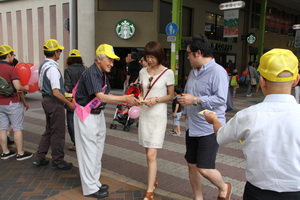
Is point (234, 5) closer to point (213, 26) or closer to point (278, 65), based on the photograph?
point (213, 26)

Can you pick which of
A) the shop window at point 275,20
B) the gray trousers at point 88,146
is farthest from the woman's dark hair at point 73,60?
the shop window at point 275,20

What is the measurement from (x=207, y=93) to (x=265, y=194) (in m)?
1.36

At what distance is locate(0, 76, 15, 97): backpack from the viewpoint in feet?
14.7

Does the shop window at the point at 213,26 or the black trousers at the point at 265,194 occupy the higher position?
the shop window at the point at 213,26

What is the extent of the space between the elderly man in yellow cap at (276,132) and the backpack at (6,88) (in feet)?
13.5

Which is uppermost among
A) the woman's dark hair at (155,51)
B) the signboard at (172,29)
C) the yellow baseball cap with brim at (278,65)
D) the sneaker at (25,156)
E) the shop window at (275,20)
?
the shop window at (275,20)

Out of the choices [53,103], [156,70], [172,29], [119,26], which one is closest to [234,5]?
[172,29]

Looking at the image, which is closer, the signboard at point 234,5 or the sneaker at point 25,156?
the sneaker at point 25,156

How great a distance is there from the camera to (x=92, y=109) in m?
3.39

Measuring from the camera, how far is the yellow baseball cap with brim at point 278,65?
1570 mm

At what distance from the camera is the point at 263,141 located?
5.27ft

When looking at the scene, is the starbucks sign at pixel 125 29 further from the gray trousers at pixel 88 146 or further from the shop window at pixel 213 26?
the gray trousers at pixel 88 146

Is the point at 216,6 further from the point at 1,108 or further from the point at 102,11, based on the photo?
the point at 1,108

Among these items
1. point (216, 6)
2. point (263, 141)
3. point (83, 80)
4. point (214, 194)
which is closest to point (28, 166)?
point (83, 80)
